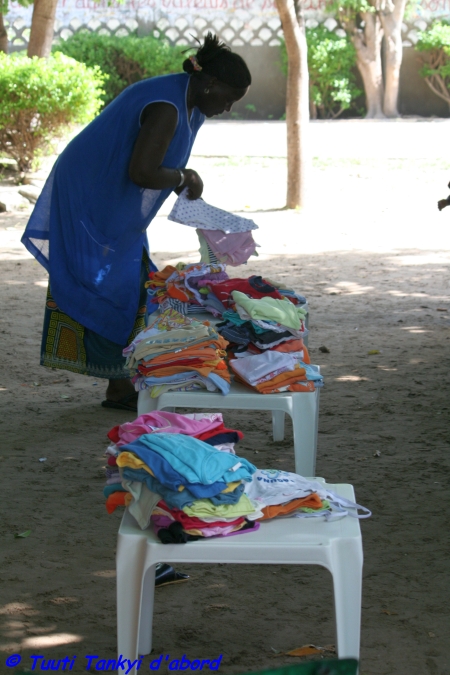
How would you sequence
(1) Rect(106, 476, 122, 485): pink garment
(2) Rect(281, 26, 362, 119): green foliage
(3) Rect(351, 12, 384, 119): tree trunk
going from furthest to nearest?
(2) Rect(281, 26, 362, 119): green foliage
(3) Rect(351, 12, 384, 119): tree trunk
(1) Rect(106, 476, 122, 485): pink garment

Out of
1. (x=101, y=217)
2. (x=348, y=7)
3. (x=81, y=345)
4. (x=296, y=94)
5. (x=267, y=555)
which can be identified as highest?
(x=348, y=7)

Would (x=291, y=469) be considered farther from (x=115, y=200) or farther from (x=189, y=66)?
(x=189, y=66)

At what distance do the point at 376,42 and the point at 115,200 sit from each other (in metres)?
16.9

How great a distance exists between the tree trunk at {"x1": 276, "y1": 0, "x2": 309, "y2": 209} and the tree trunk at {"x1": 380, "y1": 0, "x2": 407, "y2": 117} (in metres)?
10.4

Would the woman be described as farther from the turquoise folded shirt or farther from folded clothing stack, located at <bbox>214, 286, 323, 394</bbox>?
the turquoise folded shirt

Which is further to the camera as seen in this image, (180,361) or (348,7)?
(348,7)

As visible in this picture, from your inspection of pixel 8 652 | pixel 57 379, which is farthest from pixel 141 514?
pixel 57 379

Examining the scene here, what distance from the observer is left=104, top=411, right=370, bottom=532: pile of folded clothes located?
2238 mm

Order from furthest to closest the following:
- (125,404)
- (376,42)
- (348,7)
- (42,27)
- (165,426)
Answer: (376,42) < (348,7) < (42,27) < (125,404) < (165,426)

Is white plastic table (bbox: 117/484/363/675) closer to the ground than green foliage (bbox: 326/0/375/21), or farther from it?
closer to the ground

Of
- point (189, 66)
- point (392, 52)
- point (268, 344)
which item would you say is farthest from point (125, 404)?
point (392, 52)

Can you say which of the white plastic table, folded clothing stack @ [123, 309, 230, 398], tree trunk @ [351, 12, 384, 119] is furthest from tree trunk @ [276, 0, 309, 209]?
tree trunk @ [351, 12, 384, 119]

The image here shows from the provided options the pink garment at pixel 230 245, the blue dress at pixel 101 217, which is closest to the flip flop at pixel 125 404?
the blue dress at pixel 101 217

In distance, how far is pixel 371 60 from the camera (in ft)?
65.0
